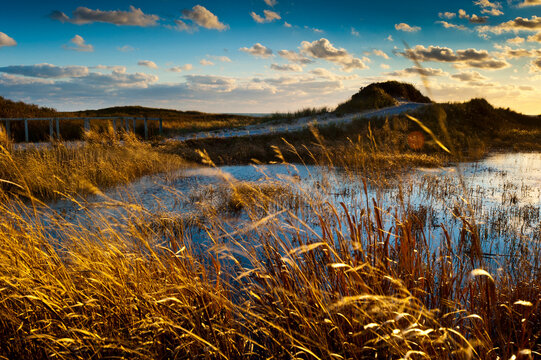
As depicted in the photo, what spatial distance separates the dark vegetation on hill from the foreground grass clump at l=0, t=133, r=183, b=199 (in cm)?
1400

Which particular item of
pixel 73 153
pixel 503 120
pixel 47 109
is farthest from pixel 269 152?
pixel 47 109

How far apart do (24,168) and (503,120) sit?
781 inches

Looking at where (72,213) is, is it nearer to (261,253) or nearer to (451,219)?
(261,253)

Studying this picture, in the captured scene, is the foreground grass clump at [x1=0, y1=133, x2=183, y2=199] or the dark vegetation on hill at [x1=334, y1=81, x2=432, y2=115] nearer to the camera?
the foreground grass clump at [x1=0, y1=133, x2=183, y2=199]

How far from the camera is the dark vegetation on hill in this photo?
21.1m

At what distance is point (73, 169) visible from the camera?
23.3ft

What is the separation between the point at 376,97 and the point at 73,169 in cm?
1875

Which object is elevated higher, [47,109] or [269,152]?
[47,109]

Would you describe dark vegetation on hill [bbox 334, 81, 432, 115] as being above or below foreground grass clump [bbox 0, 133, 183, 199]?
above

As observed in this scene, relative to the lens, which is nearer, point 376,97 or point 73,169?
point 73,169

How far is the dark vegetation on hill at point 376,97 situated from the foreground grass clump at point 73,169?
14.0 metres

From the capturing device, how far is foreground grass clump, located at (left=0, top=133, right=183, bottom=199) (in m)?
6.20

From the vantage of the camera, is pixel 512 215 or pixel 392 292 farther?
pixel 512 215

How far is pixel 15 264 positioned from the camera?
2320 millimetres
